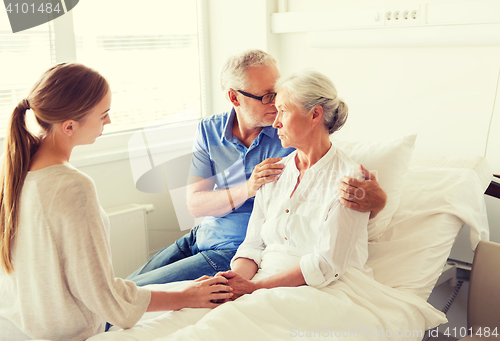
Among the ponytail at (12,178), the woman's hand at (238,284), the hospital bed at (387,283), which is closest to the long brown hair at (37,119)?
the ponytail at (12,178)

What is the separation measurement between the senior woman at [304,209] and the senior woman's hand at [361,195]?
0.03m

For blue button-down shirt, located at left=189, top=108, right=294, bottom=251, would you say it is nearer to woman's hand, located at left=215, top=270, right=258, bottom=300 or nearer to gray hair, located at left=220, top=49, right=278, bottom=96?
gray hair, located at left=220, top=49, right=278, bottom=96

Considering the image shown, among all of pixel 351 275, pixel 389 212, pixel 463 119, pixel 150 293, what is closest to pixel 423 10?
pixel 463 119

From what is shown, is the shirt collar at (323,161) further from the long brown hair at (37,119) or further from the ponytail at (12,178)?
the ponytail at (12,178)

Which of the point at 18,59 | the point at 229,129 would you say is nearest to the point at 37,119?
the point at 229,129

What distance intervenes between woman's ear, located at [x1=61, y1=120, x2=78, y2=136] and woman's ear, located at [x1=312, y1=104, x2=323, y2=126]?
2.53 feet

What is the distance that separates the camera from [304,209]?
61.8 inches

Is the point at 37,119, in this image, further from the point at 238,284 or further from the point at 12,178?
the point at 238,284

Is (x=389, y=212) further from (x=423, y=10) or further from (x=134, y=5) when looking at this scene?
(x=134, y=5)

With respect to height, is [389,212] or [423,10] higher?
[423,10]

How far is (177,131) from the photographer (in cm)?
299

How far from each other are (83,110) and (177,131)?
5.91 ft

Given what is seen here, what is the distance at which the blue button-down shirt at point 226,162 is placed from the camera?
192 centimetres

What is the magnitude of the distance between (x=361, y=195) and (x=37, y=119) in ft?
3.15
